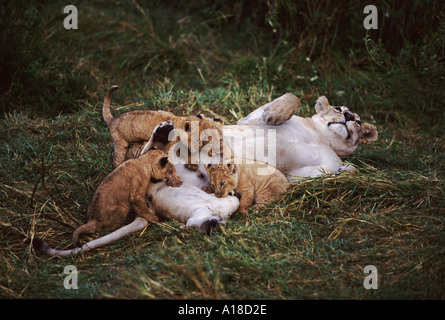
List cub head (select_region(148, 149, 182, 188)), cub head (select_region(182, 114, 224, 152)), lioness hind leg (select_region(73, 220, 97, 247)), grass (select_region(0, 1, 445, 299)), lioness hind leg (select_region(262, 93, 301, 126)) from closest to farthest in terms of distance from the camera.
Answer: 1. grass (select_region(0, 1, 445, 299))
2. lioness hind leg (select_region(73, 220, 97, 247))
3. cub head (select_region(148, 149, 182, 188))
4. cub head (select_region(182, 114, 224, 152))
5. lioness hind leg (select_region(262, 93, 301, 126))

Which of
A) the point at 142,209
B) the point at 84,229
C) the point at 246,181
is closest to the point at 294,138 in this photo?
the point at 246,181

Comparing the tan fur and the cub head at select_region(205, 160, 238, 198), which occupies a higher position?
the tan fur

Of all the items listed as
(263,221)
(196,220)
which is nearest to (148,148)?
(196,220)

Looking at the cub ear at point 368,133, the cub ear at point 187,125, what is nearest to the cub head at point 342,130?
the cub ear at point 368,133

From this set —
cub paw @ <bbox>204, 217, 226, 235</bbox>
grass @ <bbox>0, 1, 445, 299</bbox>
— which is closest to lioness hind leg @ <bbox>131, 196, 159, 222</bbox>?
grass @ <bbox>0, 1, 445, 299</bbox>

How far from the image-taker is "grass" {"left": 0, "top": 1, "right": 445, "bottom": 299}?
142 inches

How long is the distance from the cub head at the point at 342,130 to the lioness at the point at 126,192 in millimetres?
1712

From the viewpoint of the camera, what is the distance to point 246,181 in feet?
15.6

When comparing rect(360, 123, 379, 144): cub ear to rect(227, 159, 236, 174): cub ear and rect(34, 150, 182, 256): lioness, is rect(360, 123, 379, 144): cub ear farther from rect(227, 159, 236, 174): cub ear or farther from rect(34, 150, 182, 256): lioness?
rect(34, 150, 182, 256): lioness

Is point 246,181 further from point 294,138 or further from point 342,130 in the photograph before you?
point 342,130

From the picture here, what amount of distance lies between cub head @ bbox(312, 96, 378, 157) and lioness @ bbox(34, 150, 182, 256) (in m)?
1.71

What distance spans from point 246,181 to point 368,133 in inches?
62.2

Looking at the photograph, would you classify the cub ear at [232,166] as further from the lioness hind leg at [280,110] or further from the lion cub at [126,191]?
the lioness hind leg at [280,110]

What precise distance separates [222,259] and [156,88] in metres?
4.14
